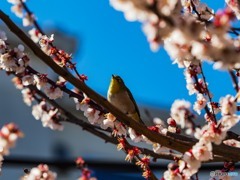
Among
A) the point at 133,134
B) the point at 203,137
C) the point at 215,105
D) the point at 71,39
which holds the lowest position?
the point at 203,137

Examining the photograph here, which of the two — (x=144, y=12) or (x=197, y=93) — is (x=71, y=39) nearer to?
(x=197, y=93)

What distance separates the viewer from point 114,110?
133 cm

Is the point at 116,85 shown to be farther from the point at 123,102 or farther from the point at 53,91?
the point at 53,91

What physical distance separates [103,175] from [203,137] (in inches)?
106

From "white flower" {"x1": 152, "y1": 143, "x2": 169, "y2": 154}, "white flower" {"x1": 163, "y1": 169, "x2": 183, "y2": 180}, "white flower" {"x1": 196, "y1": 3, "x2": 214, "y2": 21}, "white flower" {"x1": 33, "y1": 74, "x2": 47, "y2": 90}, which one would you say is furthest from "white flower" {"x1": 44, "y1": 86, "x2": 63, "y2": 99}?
"white flower" {"x1": 196, "y1": 3, "x2": 214, "y2": 21}

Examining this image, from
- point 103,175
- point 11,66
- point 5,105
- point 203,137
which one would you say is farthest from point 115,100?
point 5,105

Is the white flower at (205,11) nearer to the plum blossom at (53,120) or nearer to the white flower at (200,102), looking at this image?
the white flower at (200,102)

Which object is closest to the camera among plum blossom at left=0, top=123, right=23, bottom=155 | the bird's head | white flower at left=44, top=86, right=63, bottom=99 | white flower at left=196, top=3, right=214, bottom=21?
plum blossom at left=0, top=123, right=23, bottom=155

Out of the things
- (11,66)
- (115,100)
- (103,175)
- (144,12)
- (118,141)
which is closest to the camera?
(144,12)

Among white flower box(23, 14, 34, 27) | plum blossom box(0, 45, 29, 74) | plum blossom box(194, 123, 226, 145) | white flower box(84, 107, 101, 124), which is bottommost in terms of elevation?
plum blossom box(194, 123, 226, 145)

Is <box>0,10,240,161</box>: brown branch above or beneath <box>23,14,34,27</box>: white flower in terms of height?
beneath

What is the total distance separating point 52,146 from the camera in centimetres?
742

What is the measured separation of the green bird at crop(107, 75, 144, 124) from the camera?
1.91 m

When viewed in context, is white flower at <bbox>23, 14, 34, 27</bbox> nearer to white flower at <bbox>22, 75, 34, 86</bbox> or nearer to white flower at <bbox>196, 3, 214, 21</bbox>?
white flower at <bbox>22, 75, 34, 86</bbox>
